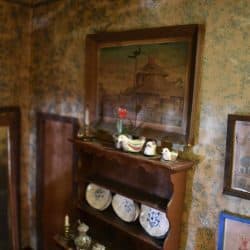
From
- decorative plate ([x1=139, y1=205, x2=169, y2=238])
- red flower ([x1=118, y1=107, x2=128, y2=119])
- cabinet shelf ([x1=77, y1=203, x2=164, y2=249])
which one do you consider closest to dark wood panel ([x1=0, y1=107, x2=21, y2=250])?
cabinet shelf ([x1=77, y1=203, x2=164, y2=249])

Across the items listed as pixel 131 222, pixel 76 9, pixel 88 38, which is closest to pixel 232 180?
pixel 131 222

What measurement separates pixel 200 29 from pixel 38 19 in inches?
70.0

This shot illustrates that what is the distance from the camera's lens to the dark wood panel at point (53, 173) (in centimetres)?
287

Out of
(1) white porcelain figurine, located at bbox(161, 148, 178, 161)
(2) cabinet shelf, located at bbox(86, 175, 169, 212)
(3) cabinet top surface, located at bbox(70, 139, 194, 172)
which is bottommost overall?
(2) cabinet shelf, located at bbox(86, 175, 169, 212)

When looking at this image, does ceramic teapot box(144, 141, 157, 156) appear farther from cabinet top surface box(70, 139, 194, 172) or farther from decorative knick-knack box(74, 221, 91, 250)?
decorative knick-knack box(74, 221, 91, 250)

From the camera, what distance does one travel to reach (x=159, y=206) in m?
1.99

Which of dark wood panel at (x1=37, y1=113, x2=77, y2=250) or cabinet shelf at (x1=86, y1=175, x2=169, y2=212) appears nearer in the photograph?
cabinet shelf at (x1=86, y1=175, x2=169, y2=212)

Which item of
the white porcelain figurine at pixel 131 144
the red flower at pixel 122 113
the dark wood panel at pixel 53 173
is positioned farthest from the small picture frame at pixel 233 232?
the dark wood panel at pixel 53 173

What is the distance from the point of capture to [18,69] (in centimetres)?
315

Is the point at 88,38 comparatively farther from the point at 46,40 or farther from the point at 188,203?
the point at 188,203

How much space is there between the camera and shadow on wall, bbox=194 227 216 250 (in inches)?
A: 76.5

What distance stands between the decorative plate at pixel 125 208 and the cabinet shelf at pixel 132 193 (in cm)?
8

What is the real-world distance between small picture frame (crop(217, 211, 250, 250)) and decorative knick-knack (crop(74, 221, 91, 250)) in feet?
3.12

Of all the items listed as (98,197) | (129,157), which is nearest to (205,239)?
(129,157)
